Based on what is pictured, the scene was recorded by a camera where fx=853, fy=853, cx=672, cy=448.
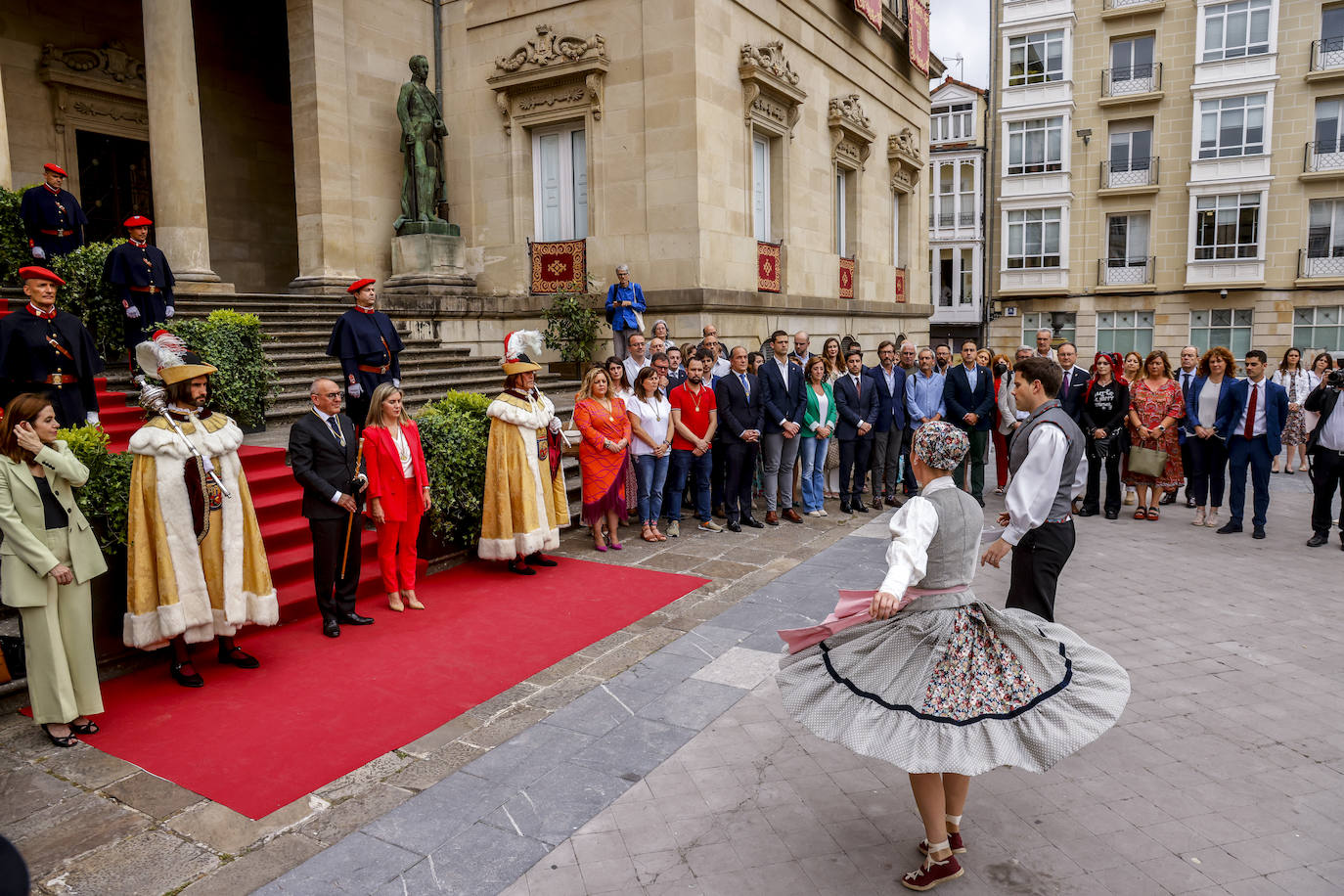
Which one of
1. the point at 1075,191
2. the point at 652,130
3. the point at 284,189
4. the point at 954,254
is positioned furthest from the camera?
the point at 954,254

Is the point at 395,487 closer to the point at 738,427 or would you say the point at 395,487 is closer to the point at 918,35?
the point at 738,427

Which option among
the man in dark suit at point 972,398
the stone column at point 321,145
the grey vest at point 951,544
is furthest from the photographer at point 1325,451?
the stone column at point 321,145

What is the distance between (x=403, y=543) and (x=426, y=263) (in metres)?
8.92

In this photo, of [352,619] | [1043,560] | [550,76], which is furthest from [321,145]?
[1043,560]

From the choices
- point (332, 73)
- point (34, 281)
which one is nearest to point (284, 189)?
point (332, 73)

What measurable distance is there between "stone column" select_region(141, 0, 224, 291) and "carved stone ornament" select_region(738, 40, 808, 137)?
8343 mm

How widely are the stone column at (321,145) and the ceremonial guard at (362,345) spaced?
516 cm

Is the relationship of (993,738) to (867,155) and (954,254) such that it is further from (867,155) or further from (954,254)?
(954,254)

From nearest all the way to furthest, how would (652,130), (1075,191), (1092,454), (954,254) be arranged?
(1092,454) → (652,130) → (1075,191) → (954,254)

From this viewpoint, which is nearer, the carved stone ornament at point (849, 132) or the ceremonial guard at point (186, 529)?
the ceremonial guard at point (186, 529)

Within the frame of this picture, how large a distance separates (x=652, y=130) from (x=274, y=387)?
7.03 m

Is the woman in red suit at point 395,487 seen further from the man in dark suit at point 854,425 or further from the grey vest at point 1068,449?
the man in dark suit at point 854,425

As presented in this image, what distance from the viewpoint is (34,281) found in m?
6.93

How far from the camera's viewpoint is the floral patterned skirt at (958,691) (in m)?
3.15
